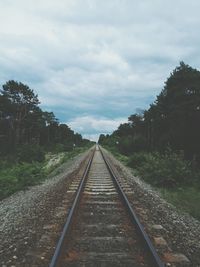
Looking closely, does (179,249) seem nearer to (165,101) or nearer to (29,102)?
(165,101)

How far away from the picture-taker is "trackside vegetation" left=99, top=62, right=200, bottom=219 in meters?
14.7

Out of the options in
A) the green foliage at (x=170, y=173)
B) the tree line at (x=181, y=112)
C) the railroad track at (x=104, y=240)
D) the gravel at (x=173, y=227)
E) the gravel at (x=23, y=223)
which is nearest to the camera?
the railroad track at (x=104, y=240)

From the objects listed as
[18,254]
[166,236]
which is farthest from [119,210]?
[18,254]

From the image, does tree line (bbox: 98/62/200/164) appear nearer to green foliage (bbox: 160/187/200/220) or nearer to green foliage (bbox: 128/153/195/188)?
green foliage (bbox: 128/153/195/188)

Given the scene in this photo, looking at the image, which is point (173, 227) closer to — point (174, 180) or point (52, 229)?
point (52, 229)

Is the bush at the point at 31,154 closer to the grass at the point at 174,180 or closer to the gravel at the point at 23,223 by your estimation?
the grass at the point at 174,180

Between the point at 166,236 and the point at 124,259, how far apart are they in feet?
5.47

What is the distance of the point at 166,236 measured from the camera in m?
7.05

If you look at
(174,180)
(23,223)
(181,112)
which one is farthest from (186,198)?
(181,112)

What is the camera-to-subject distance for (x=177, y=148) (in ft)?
124

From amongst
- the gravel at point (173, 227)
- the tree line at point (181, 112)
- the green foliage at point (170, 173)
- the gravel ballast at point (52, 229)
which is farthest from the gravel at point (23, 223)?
the tree line at point (181, 112)

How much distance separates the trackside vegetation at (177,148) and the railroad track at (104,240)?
2430mm

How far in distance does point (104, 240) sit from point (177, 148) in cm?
3224

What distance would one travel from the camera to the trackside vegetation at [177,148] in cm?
1466
